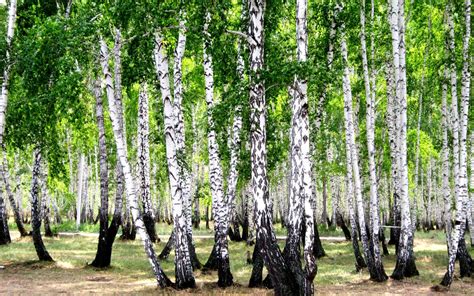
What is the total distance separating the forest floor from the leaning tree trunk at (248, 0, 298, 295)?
6.60ft

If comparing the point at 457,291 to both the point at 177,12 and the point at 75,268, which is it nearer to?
the point at 177,12

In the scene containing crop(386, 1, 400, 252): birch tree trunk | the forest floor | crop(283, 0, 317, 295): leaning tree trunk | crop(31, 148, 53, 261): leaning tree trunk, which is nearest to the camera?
crop(283, 0, 317, 295): leaning tree trunk

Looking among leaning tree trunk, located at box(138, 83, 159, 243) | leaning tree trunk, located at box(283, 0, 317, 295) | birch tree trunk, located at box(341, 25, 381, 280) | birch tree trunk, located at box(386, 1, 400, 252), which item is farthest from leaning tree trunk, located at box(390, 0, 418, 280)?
leaning tree trunk, located at box(138, 83, 159, 243)

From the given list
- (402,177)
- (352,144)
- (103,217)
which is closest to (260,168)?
(352,144)

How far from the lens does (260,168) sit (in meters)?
9.55

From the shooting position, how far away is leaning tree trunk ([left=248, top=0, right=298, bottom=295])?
30.3 ft

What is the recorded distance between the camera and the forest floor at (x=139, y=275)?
1180 cm

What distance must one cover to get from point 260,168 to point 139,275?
698 cm

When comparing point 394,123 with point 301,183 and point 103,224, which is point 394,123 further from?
point 103,224

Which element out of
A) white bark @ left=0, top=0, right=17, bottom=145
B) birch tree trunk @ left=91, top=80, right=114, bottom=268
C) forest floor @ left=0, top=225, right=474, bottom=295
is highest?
white bark @ left=0, top=0, right=17, bottom=145

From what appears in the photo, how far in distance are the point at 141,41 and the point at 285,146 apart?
8.84 m

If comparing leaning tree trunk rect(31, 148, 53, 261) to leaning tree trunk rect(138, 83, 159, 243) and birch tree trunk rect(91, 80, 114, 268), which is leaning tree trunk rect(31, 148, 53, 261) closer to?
birch tree trunk rect(91, 80, 114, 268)

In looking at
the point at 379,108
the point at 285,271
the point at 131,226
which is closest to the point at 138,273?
the point at 285,271

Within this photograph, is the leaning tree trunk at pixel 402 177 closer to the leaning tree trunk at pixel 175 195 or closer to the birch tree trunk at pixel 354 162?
the birch tree trunk at pixel 354 162
